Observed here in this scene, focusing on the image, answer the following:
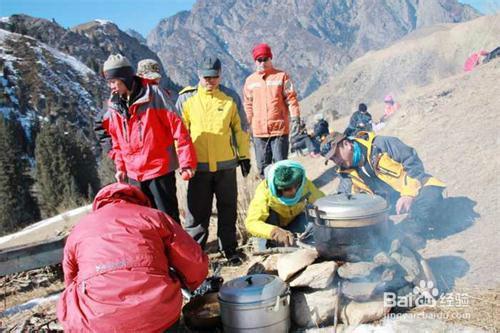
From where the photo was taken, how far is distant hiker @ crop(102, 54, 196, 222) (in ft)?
13.1

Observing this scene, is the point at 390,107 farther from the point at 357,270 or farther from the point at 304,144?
the point at 357,270

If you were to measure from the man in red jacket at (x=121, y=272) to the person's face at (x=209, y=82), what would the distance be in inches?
70.4

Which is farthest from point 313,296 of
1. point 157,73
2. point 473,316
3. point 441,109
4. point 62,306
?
point 441,109

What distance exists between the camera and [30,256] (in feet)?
15.0

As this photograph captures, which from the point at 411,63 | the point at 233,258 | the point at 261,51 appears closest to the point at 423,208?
the point at 233,258

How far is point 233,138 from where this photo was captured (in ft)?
14.9

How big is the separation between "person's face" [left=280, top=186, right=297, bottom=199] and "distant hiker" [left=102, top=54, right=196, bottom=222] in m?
0.78

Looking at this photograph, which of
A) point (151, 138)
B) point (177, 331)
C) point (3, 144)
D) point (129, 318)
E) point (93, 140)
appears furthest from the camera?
point (93, 140)

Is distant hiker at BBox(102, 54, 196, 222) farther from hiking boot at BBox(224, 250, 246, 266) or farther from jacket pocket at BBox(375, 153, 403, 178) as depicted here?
jacket pocket at BBox(375, 153, 403, 178)

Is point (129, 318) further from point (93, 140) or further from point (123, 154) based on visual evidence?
point (93, 140)

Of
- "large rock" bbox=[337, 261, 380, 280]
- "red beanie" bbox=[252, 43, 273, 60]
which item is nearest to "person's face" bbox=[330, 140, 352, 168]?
"large rock" bbox=[337, 261, 380, 280]

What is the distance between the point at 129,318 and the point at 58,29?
450 feet

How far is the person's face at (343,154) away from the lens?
4.03 meters

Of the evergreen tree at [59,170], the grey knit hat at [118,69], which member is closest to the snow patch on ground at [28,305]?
the grey knit hat at [118,69]
